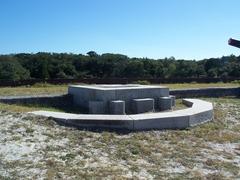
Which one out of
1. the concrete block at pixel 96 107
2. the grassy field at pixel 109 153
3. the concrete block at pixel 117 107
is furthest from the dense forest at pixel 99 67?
the grassy field at pixel 109 153

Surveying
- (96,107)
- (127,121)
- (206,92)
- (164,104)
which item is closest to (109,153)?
(127,121)

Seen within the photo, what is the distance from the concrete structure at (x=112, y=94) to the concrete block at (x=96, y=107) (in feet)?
0.20

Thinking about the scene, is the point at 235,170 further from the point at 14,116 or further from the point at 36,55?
the point at 36,55

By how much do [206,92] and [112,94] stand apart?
6622 millimetres

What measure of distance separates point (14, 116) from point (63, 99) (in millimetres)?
3906

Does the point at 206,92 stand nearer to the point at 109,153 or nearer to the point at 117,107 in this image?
the point at 117,107

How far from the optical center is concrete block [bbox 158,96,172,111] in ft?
38.0

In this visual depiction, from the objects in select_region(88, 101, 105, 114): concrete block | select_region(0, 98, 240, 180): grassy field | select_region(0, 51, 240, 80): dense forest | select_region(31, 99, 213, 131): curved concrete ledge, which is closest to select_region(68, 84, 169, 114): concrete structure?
select_region(88, 101, 105, 114): concrete block

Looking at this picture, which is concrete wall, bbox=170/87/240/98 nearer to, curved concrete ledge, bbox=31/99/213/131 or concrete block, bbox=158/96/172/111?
concrete block, bbox=158/96/172/111

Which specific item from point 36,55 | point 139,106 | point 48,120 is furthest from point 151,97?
point 36,55

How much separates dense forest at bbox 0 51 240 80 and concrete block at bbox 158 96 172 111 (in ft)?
94.3

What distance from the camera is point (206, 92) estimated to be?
16344mm

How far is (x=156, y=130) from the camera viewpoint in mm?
8438

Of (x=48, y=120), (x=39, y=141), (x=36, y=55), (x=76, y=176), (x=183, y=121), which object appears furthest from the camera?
(x=36, y=55)
